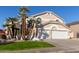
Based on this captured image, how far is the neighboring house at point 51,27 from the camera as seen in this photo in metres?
14.9

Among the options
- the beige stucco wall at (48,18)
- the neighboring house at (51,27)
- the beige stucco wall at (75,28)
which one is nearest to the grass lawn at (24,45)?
the neighboring house at (51,27)

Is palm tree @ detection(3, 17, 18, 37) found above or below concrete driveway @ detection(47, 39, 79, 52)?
above

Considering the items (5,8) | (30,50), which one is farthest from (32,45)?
(5,8)

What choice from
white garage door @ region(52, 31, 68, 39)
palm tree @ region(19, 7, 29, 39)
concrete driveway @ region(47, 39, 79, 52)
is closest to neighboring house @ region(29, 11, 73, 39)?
white garage door @ region(52, 31, 68, 39)

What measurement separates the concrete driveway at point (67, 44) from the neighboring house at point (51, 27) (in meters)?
0.11

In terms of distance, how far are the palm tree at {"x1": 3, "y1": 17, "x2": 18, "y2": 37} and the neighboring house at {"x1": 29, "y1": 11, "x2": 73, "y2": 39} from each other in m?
0.49

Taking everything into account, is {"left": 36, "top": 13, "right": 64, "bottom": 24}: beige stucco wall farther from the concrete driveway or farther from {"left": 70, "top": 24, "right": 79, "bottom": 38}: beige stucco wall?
the concrete driveway

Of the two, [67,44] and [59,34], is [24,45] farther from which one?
[67,44]

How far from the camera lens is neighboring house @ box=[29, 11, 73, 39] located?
14.9m

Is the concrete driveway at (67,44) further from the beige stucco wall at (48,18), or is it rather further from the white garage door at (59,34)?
the beige stucco wall at (48,18)

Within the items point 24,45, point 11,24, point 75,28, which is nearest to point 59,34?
point 75,28

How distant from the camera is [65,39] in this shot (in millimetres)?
14938
